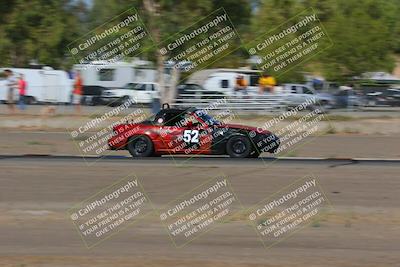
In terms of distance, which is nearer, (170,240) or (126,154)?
(170,240)

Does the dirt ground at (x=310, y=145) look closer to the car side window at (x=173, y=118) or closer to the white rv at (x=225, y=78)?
the car side window at (x=173, y=118)

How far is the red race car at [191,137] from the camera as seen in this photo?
60.8 ft

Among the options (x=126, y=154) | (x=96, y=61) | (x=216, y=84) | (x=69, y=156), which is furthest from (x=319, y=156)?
(x=96, y=61)

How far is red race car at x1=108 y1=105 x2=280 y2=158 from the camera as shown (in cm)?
1853

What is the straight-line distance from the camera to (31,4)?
110 ft

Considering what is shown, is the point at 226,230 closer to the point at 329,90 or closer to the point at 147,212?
the point at 147,212

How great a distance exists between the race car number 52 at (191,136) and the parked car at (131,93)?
1800cm

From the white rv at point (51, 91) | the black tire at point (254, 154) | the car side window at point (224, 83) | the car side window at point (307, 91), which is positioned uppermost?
the black tire at point (254, 154)

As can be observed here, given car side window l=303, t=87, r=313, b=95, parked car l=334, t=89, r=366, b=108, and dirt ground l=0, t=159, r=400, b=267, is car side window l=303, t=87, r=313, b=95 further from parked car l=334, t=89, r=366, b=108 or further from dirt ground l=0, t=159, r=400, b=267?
dirt ground l=0, t=159, r=400, b=267

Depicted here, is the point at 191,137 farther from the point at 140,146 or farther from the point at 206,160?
the point at 140,146

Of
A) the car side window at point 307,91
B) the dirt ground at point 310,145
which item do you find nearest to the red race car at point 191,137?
the dirt ground at point 310,145

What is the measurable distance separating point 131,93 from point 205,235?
29.9m

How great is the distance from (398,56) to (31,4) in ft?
143

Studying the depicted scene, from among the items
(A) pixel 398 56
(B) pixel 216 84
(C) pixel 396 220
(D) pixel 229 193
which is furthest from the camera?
(A) pixel 398 56
